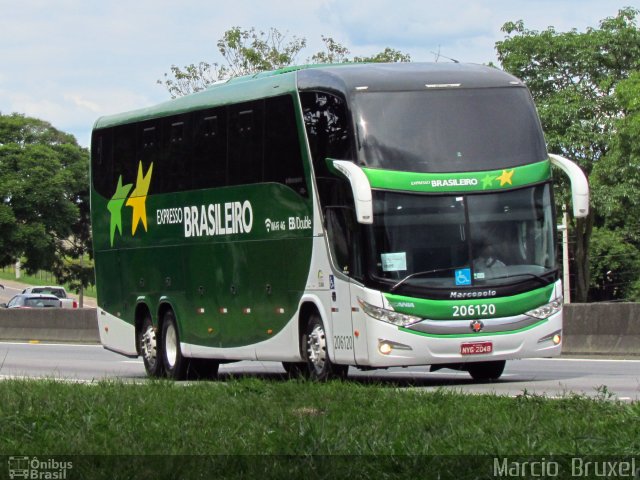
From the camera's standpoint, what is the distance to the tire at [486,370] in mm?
18297

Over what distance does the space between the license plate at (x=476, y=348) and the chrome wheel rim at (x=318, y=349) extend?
1.83 m

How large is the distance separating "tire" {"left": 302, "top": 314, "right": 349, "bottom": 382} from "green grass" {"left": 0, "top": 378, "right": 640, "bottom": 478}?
3.23 meters

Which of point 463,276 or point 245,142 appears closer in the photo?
point 463,276

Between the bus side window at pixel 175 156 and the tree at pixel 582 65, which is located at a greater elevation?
the tree at pixel 582 65

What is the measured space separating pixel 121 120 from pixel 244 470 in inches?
596

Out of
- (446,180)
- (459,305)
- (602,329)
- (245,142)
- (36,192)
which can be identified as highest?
(36,192)

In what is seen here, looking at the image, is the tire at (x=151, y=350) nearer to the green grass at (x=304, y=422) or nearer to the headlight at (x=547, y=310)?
the headlight at (x=547, y=310)

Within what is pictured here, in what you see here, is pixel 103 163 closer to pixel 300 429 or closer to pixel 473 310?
pixel 473 310

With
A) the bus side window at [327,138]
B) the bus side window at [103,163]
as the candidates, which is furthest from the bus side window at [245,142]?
the bus side window at [103,163]

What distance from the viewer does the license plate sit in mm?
16656

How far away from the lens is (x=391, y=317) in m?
16.5

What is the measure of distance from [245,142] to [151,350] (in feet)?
15.0

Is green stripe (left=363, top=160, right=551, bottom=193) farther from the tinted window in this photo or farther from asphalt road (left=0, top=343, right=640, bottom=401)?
asphalt road (left=0, top=343, right=640, bottom=401)

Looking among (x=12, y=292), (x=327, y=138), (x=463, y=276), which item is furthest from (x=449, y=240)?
(x=12, y=292)
